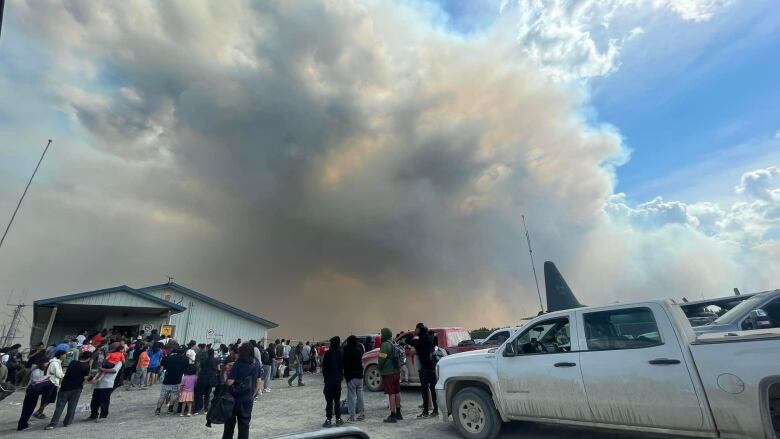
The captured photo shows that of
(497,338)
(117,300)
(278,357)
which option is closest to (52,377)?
(278,357)

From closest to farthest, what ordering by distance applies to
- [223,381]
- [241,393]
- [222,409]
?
[222,409] → [241,393] → [223,381]

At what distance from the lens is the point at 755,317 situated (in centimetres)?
702

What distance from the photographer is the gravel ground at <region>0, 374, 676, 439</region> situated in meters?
7.00

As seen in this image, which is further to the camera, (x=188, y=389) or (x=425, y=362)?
(x=188, y=389)

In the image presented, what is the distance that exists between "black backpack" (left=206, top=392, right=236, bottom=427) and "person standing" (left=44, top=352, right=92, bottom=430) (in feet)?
17.8

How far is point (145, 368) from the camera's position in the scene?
1519 cm

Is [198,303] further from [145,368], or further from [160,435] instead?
[160,435]

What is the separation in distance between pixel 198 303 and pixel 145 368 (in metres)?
12.5

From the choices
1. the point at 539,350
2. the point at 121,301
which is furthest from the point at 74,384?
the point at 121,301

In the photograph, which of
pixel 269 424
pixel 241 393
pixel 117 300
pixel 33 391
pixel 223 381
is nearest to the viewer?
pixel 241 393

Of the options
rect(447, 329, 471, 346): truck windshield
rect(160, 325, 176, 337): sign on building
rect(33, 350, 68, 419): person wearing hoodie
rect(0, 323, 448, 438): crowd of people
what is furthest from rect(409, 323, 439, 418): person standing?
rect(160, 325, 176, 337): sign on building

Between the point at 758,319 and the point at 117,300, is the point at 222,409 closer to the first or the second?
the point at 758,319

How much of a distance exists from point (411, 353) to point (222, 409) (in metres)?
7.45

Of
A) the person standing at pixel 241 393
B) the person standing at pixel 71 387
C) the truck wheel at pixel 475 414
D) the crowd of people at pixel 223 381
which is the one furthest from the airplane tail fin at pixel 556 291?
the person standing at pixel 71 387
